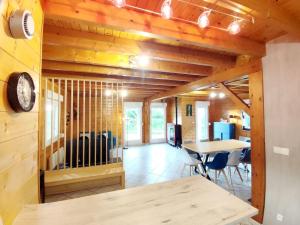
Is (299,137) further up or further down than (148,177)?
further up

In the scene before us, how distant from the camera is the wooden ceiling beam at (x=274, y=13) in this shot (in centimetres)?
121

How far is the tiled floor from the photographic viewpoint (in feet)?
10.6

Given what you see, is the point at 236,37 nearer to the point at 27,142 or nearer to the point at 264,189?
the point at 264,189

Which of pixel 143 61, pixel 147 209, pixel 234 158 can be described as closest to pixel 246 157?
pixel 234 158

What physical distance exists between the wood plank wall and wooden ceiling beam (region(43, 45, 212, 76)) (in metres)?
1.24

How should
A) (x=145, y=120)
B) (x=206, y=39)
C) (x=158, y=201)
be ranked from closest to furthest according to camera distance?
A: 1. (x=158, y=201)
2. (x=206, y=39)
3. (x=145, y=120)

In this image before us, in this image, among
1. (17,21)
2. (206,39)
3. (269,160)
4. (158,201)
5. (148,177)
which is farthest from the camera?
(148,177)

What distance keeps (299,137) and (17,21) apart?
2650mm

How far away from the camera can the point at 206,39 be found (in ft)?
5.83

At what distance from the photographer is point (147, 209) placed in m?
1.11

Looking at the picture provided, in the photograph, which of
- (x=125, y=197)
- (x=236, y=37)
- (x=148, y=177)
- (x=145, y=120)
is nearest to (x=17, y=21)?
(x=125, y=197)

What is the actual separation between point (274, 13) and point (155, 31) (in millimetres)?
950

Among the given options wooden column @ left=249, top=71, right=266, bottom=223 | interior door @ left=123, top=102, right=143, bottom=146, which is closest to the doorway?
interior door @ left=123, top=102, right=143, bottom=146

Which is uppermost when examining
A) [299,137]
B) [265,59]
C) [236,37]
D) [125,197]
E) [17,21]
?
[236,37]
